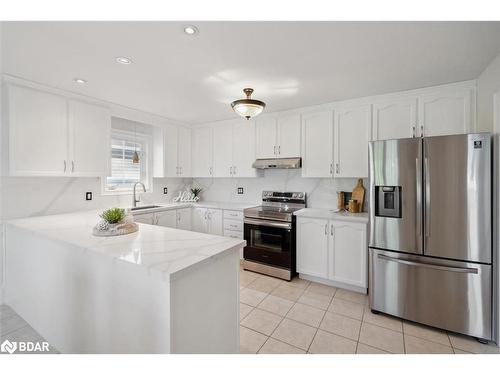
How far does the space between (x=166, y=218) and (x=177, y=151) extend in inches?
47.6

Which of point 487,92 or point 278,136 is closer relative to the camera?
point 487,92

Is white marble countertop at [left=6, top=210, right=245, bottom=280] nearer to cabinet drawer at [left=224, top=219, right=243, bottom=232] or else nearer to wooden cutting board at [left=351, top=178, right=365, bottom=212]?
cabinet drawer at [left=224, top=219, right=243, bottom=232]

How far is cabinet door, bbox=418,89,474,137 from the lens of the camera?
2377 millimetres

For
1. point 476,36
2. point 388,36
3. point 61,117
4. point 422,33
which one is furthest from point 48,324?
point 476,36

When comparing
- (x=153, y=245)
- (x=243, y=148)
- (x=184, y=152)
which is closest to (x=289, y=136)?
(x=243, y=148)

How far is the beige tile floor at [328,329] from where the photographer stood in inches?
73.4

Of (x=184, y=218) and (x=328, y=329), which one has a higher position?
(x=184, y=218)


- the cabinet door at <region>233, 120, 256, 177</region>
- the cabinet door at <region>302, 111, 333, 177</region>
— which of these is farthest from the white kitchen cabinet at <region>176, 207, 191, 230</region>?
the cabinet door at <region>302, 111, 333, 177</region>

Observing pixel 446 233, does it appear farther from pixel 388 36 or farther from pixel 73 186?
pixel 73 186

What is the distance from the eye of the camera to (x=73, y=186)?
9.76 feet

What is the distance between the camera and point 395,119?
2711mm

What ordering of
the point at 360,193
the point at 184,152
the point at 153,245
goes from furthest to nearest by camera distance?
the point at 184,152
the point at 360,193
the point at 153,245

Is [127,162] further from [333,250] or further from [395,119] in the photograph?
[395,119]

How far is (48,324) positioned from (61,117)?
205 centimetres
